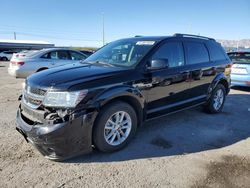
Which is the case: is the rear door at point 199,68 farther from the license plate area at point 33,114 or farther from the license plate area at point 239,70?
the license plate area at point 239,70

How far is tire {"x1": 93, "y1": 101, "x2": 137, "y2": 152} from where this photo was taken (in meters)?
3.46

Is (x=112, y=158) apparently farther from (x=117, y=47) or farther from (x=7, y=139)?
(x=117, y=47)

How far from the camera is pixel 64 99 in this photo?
3.15m

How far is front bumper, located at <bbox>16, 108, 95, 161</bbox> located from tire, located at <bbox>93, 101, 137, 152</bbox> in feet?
0.51

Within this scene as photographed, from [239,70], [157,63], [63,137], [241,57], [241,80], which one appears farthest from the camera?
[241,57]

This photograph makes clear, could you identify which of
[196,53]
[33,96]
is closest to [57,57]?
[196,53]

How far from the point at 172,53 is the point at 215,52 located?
1873 millimetres

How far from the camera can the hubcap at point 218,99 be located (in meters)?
6.04

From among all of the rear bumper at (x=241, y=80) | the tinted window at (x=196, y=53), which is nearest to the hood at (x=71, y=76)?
the tinted window at (x=196, y=53)

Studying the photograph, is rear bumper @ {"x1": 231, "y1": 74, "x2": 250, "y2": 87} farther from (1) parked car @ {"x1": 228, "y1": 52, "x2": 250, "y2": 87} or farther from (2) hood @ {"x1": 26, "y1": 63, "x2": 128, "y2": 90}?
(2) hood @ {"x1": 26, "y1": 63, "x2": 128, "y2": 90}

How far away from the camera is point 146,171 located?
327 cm

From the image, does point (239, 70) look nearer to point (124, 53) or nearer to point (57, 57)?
point (124, 53)

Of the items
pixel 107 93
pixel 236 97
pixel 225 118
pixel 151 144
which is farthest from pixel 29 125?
pixel 236 97

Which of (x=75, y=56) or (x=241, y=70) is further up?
(x=75, y=56)
